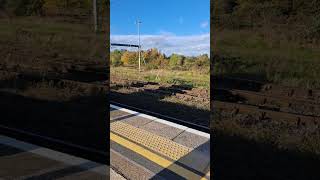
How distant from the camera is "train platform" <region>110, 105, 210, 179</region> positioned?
467cm

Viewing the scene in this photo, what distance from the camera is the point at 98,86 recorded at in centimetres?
639

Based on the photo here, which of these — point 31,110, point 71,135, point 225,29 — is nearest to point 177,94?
point 31,110

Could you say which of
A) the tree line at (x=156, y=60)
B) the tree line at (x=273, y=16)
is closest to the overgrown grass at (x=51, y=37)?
the tree line at (x=273, y=16)

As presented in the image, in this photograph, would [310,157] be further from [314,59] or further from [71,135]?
[71,135]

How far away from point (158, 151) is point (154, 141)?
453mm

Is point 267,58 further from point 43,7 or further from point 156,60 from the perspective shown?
point 156,60

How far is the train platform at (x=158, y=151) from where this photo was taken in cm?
467

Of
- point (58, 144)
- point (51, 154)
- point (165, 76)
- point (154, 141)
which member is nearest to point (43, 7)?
point (58, 144)

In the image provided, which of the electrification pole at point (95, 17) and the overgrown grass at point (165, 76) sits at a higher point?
the electrification pole at point (95, 17)

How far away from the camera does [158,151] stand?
17.6ft

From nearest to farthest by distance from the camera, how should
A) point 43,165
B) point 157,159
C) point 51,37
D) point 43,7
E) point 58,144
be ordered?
1. point 43,165
2. point 157,159
3. point 58,144
4. point 43,7
5. point 51,37

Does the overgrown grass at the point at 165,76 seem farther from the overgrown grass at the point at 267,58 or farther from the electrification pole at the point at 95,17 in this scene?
the electrification pole at the point at 95,17

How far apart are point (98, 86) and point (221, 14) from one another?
8.86 feet

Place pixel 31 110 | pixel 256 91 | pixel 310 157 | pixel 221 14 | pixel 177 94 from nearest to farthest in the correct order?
pixel 221 14 < pixel 310 157 < pixel 256 91 < pixel 31 110 < pixel 177 94
